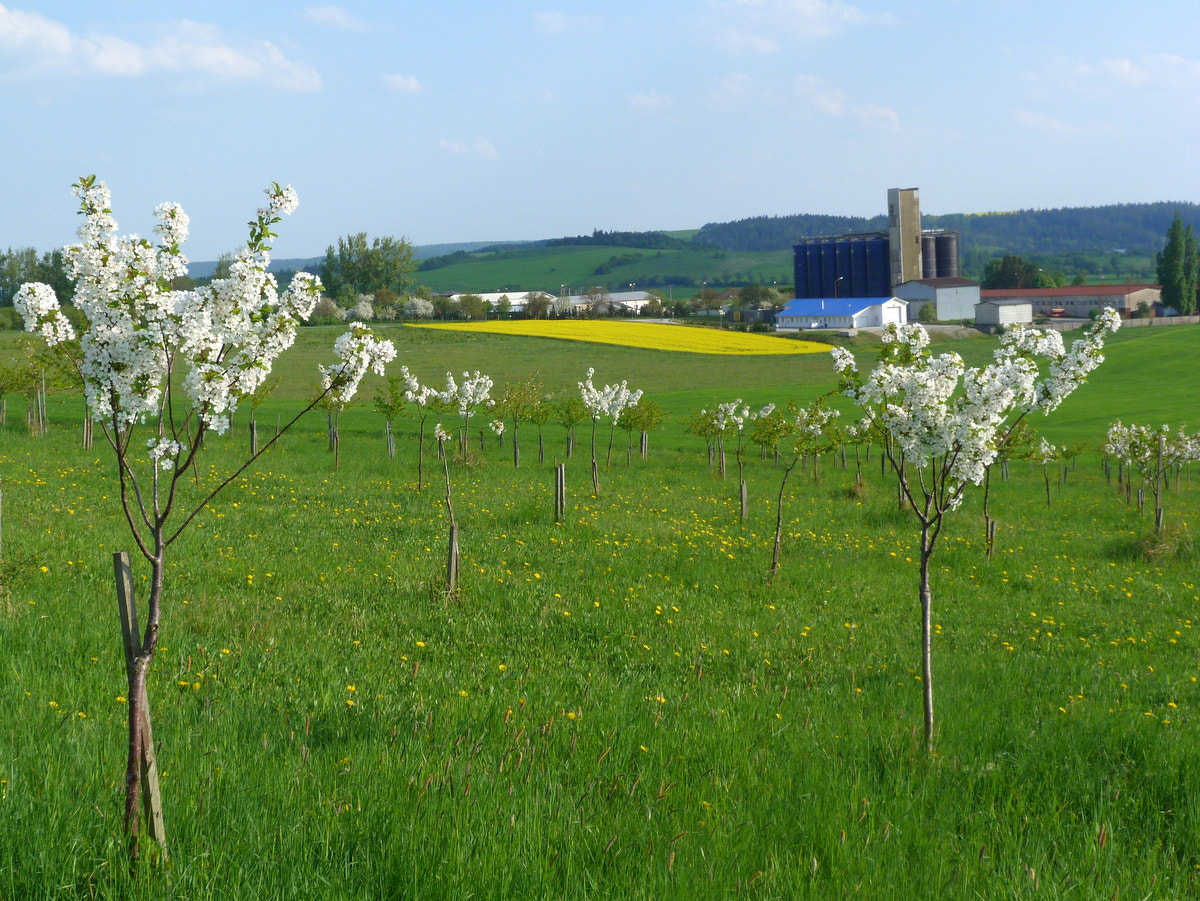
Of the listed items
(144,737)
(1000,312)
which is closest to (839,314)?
(1000,312)

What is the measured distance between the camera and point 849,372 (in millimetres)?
9664

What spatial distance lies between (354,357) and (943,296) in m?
156

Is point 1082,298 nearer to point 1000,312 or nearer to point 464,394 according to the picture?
point 1000,312

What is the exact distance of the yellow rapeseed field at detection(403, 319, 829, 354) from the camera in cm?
10100

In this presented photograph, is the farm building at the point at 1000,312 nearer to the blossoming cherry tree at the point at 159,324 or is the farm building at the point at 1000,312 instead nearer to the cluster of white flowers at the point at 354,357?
the cluster of white flowers at the point at 354,357

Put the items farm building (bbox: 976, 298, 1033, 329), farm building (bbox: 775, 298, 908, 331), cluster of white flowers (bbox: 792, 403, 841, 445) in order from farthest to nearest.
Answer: farm building (bbox: 976, 298, 1033, 329), farm building (bbox: 775, 298, 908, 331), cluster of white flowers (bbox: 792, 403, 841, 445)

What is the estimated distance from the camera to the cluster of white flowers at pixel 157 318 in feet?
18.8

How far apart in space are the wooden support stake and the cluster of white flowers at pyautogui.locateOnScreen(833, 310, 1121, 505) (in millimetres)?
6385

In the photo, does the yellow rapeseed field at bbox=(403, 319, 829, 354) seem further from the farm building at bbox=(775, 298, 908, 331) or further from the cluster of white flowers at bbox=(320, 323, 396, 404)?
the cluster of white flowers at bbox=(320, 323, 396, 404)

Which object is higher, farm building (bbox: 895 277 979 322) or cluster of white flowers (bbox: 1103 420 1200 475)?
farm building (bbox: 895 277 979 322)

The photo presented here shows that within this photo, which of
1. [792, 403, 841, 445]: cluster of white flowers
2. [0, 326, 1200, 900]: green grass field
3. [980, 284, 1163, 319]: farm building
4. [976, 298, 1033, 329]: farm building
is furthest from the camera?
[980, 284, 1163, 319]: farm building

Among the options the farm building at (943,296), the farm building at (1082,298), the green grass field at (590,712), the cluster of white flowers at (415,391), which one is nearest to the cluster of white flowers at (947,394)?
the green grass field at (590,712)

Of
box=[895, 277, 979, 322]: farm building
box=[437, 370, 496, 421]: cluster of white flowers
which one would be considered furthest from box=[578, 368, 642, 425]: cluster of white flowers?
box=[895, 277, 979, 322]: farm building

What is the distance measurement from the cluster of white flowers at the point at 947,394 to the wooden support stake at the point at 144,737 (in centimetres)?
639
